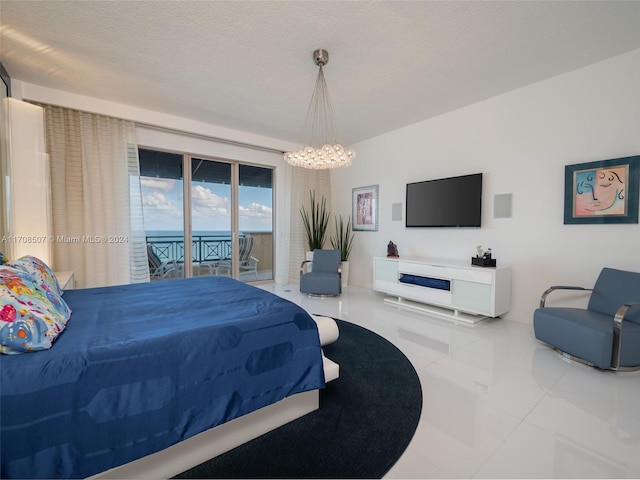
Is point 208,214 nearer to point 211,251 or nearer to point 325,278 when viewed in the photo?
point 211,251

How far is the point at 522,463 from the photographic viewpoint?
1.44 metres

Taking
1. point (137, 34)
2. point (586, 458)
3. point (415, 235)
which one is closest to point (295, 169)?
point (415, 235)

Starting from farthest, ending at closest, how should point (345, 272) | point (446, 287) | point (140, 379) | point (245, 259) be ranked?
point (245, 259), point (345, 272), point (446, 287), point (140, 379)

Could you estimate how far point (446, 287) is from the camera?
3.80 meters

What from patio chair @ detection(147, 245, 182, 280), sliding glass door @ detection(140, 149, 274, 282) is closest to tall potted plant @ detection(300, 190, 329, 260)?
sliding glass door @ detection(140, 149, 274, 282)

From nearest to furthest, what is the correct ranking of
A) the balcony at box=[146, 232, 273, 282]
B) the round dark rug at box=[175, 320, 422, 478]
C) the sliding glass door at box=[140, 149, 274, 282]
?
the round dark rug at box=[175, 320, 422, 478] → the sliding glass door at box=[140, 149, 274, 282] → the balcony at box=[146, 232, 273, 282]

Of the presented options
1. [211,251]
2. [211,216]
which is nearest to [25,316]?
[211,216]

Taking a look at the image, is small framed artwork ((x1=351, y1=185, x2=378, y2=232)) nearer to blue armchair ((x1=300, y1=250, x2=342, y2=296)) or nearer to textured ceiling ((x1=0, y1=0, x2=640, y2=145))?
blue armchair ((x1=300, y1=250, x2=342, y2=296))

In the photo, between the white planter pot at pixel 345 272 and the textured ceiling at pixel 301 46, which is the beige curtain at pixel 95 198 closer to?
the textured ceiling at pixel 301 46

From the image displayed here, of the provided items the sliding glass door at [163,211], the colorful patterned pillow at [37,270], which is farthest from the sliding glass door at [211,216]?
the colorful patterned pillow at [37,270]

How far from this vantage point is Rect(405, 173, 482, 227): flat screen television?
3918 millimetres

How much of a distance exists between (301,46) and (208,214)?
341 cm

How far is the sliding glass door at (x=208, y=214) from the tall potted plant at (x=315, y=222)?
78 cm

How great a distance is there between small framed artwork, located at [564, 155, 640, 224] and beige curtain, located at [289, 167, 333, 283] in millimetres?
4195
